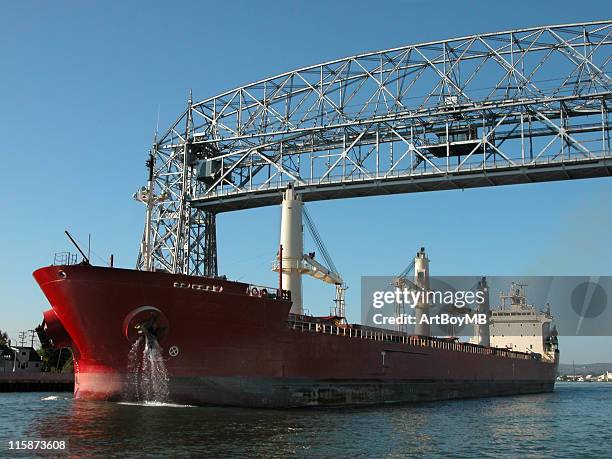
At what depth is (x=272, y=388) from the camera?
2494cm

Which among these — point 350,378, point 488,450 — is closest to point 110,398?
point 350,378

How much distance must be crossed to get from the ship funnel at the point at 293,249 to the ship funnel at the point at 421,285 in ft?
44.1

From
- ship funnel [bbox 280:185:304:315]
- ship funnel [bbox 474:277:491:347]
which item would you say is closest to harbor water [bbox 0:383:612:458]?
ship funnel [bbox 280:185:304:315]

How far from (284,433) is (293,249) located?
12842 mm

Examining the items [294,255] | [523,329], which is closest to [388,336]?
[294,255]

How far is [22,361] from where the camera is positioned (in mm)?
56781

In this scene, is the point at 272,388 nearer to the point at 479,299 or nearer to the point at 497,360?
the point at 497,360

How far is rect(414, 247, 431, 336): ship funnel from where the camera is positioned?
4231 cm

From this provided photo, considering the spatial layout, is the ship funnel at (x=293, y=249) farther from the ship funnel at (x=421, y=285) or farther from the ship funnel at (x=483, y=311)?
the ship funnel at (x=483, y=311)

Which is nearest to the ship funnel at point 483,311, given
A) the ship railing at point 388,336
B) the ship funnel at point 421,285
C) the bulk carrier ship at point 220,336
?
the ship railing at point 388,336

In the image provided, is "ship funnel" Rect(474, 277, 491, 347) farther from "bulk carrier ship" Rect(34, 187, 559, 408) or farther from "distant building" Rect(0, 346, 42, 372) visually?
"distant building" Rect(0, 346, 42, 372)

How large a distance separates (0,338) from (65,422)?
65532 millimetres

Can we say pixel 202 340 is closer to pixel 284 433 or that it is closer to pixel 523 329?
pixel 284 433

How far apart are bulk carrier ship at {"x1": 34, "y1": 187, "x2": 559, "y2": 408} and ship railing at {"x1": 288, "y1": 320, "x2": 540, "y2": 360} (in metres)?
0.09
